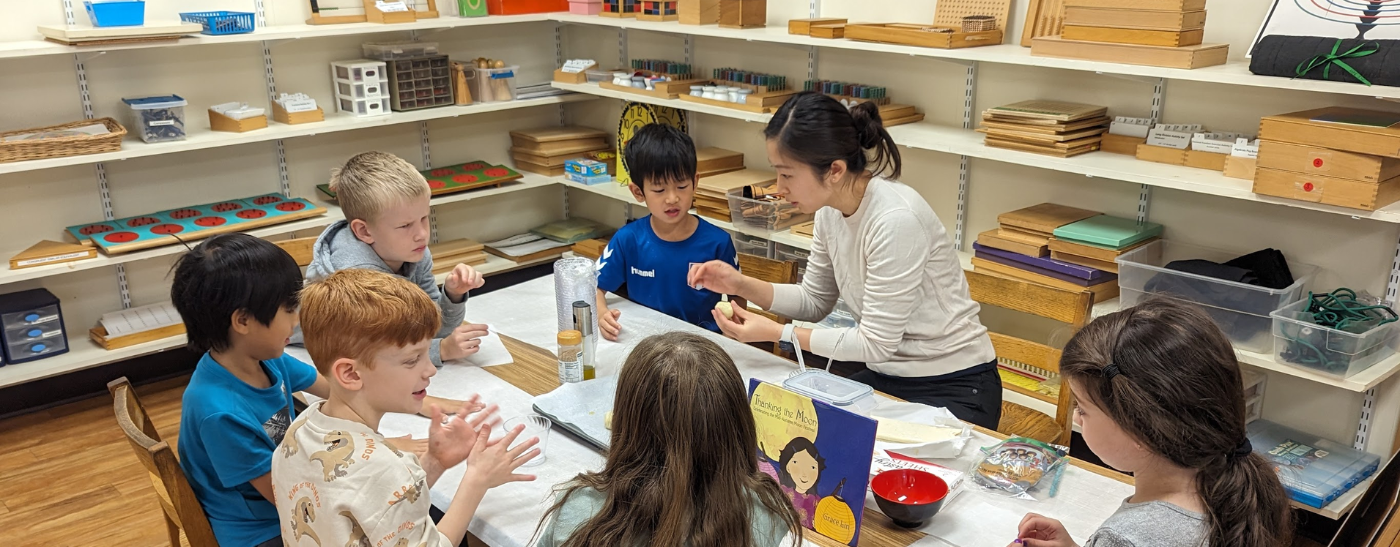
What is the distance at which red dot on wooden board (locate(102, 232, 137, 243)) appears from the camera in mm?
3405

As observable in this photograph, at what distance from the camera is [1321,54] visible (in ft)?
7.24

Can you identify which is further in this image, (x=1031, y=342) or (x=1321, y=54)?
(x=1031, y=342)

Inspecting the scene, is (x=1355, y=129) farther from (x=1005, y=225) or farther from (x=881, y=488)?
(x=881, y=488)

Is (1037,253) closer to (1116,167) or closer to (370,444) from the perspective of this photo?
(1116,167)

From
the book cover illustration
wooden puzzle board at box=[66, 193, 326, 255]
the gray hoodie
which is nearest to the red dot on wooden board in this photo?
wooden puzzle board at box=[66, 193, 326, 255]

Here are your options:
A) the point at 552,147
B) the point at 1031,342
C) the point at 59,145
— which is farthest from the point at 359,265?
the point at 552,147

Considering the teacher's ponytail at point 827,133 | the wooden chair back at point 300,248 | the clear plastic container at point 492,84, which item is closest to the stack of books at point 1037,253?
the teacher's ponytail at point 827,133

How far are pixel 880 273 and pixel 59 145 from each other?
2.74 metres

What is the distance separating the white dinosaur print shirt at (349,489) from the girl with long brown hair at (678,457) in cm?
30

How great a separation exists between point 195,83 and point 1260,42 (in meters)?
3.53

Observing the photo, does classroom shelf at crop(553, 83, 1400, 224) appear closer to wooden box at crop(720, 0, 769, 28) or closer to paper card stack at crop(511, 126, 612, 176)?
wooden box at crop(720, 0, 769, 28)

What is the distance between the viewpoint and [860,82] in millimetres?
3531

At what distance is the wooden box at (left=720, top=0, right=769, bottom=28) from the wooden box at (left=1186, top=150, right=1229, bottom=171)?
1581 mm

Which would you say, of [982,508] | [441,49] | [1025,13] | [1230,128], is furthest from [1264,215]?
[441,49]
